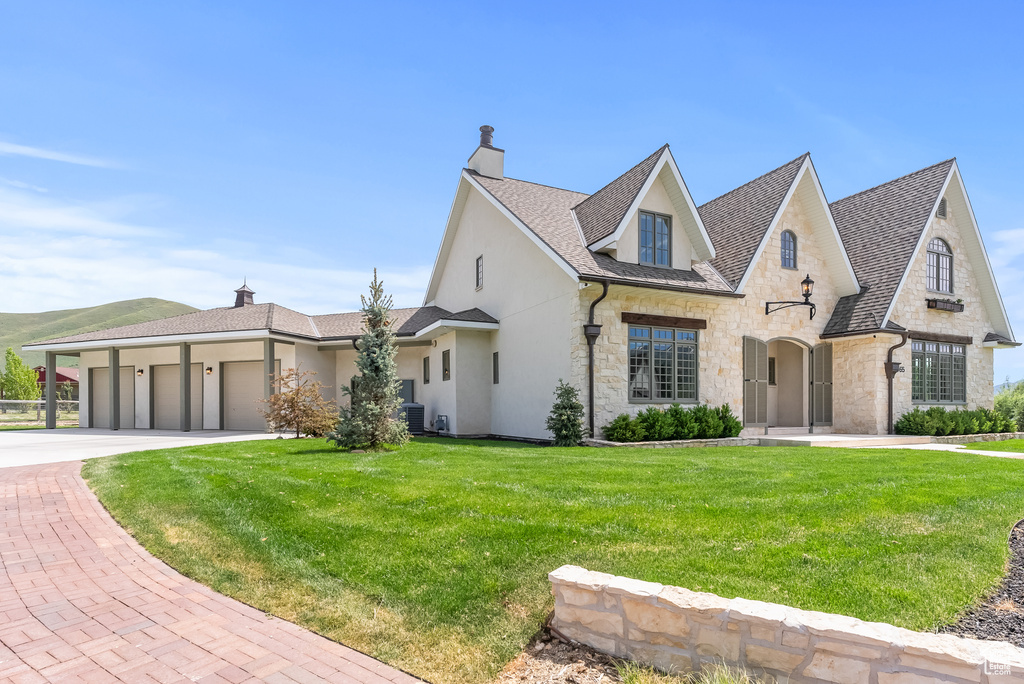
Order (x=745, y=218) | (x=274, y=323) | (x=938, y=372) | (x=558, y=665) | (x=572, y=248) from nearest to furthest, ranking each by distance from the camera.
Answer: (x=558, y=665) → (x=572, y=248) → (x=745, y=218) → (x=938, y=372) → (x=274, y=323)

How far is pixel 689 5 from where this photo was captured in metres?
11.0

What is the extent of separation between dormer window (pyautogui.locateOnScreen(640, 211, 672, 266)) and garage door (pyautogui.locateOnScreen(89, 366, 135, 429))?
20755 mm

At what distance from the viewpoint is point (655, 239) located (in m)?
14.9

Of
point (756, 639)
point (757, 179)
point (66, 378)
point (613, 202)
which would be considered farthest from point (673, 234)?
point (66, 378)

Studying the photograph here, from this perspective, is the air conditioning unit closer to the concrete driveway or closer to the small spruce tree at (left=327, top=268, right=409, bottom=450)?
the concrete driveway

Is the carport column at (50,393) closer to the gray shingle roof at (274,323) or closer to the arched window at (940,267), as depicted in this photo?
the gray shingle roof at (274,323)

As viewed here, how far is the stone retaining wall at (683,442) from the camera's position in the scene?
13047mm

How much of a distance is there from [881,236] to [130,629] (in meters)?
21.2

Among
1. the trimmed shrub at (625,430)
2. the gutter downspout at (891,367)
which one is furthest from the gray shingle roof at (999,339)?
the trimmed shrub at (625,430)

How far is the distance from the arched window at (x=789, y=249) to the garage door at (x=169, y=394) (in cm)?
2086

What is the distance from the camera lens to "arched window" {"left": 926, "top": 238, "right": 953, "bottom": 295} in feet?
59.5

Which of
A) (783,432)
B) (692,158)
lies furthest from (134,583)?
(783,432)

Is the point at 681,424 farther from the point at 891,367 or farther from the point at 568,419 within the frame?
the point at 891,367

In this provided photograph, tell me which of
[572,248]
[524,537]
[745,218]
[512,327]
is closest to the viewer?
[524,537]
